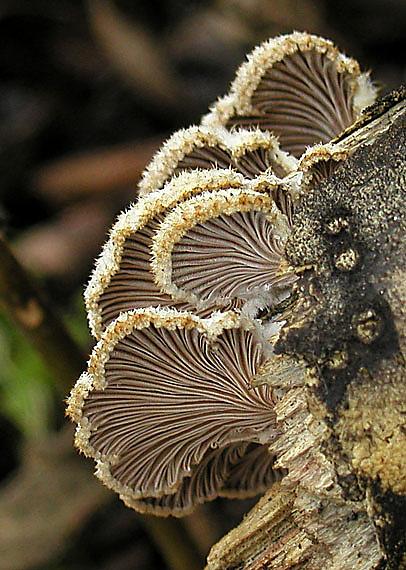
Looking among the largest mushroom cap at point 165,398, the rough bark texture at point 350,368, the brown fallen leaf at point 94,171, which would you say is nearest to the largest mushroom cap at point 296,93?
the rough bark texture at point 350,368

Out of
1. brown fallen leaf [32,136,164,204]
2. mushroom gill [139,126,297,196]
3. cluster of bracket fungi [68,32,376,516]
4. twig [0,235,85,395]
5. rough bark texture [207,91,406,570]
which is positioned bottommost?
rough bark texture [207,91,406,570]

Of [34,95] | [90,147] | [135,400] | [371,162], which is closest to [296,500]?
[135,400]

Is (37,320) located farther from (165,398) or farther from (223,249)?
(223,249)

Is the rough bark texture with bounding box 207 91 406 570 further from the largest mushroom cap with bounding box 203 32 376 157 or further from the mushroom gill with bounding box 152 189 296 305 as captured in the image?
the largest mushroom cap with bounding box 203 32 376 157

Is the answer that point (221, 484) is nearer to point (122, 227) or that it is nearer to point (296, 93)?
point (122, 227)

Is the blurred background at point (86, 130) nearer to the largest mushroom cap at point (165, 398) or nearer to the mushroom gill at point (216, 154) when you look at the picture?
the largest mushroom cap at point (165, 398)

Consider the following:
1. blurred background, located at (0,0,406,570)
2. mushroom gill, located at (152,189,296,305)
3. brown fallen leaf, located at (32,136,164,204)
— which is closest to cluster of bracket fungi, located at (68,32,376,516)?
mushroom gill, located at (152,189,296,305)

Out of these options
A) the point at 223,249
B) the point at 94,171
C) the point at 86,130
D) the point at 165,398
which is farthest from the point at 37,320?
the point at 86,130
